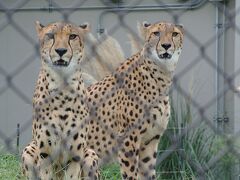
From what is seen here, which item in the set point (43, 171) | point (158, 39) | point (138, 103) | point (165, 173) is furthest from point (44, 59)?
point (165, 173)

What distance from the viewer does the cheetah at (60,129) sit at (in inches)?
124

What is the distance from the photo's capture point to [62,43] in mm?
2803

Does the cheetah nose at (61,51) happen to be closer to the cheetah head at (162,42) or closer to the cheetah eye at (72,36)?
the cheetah eye at (72,36)

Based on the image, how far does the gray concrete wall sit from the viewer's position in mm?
5191

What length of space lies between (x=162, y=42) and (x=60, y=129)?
0.74 metres

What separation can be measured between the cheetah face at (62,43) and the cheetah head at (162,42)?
0.68m

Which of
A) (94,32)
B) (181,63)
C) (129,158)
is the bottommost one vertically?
(129,158)

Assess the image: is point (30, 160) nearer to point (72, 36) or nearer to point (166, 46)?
point (72, 36)

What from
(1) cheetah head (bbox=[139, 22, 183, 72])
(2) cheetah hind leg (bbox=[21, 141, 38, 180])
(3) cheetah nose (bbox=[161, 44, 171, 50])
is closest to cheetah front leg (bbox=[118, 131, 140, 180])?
(1) cheetah head (bbox=[139, 22, 183, 72])

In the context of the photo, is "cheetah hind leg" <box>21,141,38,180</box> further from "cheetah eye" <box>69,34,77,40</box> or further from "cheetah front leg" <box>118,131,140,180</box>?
"cheetah front leg" <box>118,131,140,180</box>

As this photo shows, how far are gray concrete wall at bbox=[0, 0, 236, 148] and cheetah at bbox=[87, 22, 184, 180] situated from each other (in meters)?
0.97

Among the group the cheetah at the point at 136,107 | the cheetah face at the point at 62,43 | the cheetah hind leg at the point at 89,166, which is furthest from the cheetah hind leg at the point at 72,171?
the cheetah at the point at 136,107

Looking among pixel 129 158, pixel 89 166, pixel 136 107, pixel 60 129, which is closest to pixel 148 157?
pixel 129 158

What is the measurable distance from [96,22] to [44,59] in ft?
7.41
